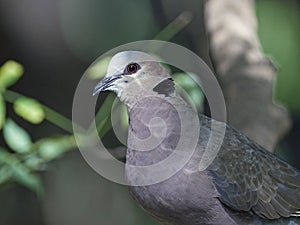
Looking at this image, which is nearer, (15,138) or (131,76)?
(131,76)

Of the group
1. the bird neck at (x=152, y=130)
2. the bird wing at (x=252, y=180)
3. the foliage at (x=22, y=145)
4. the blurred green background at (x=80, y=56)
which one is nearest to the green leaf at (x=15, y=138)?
the foliage at (x=22, y=145)

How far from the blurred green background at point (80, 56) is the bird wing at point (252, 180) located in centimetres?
118

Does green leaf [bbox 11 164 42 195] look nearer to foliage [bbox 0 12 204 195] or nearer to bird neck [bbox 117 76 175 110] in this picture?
foliage [bbox 0 12 204 195]

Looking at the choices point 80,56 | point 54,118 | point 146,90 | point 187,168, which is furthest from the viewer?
point 80,56

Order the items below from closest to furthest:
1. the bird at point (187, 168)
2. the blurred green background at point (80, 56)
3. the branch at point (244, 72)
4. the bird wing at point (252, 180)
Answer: the bird at point (187, 168), the bird wing at point (252, 180), the branch at point (244, 72), the blurred green background at point (80, 56)

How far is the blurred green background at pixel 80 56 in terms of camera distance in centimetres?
386

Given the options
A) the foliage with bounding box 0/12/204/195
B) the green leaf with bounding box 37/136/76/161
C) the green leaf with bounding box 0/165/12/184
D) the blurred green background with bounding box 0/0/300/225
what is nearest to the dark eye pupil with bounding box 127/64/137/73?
the foliage with bounding box 0/12/204/195

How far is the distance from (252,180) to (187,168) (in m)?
0.27

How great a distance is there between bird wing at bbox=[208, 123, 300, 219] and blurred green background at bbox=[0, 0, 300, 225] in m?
1.18

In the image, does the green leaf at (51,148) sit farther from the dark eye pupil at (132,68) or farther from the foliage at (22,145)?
the dark eye pupil at (132,68)

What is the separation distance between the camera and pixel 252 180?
8.45ft

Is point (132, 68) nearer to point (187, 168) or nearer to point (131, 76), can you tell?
point (131, 76)

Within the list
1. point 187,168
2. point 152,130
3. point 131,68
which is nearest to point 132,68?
point 131,68

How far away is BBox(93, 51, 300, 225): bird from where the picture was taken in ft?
7.83
